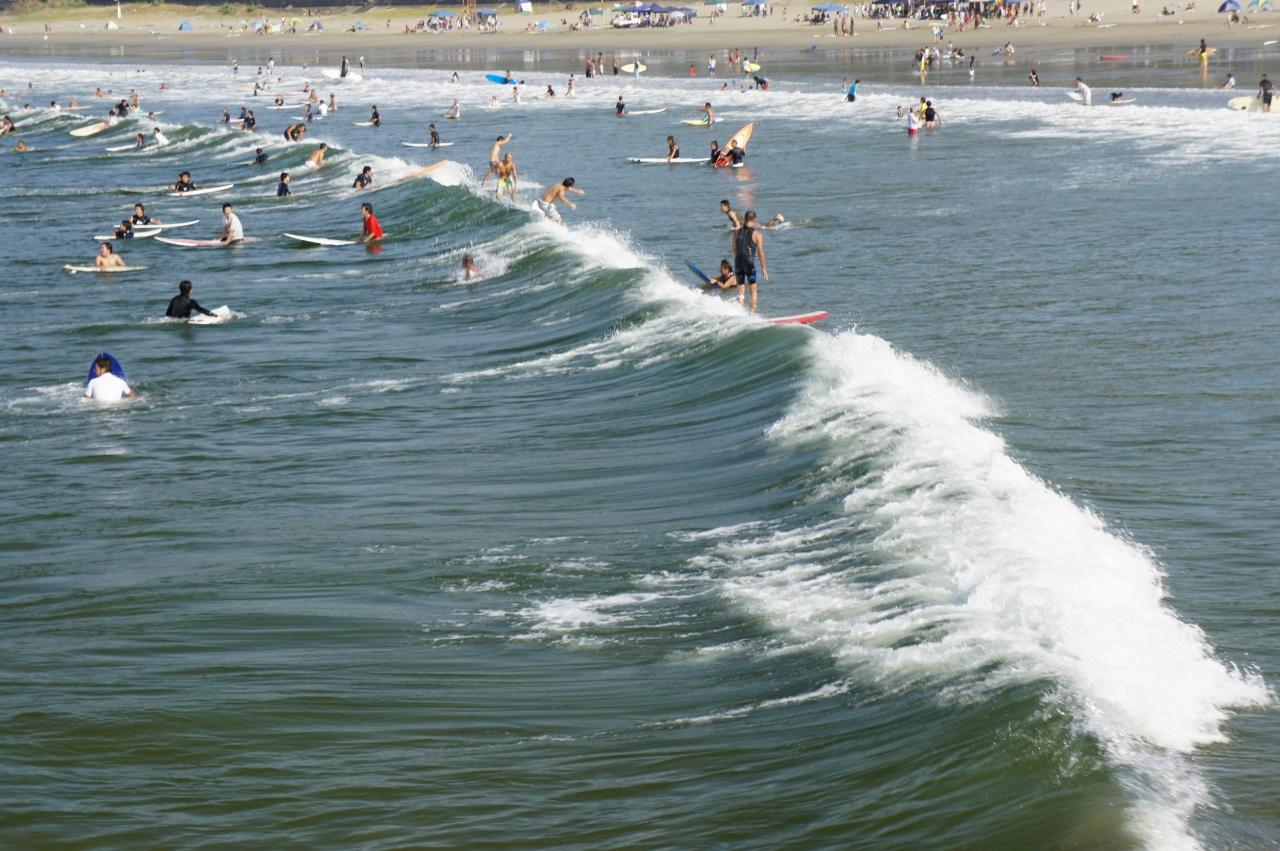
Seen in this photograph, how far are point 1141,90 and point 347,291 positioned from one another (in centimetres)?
4211

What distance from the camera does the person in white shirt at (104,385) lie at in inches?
808

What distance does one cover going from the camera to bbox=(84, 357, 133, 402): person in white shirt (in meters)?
20.5

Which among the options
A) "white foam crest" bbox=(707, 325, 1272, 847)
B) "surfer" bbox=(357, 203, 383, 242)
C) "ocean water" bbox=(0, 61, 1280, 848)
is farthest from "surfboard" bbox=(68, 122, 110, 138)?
"white foam crest" bbox=(707, 325, 1272, 847)

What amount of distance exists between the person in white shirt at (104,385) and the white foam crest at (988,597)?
9805 mm

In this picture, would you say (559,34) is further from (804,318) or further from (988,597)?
(988,597)

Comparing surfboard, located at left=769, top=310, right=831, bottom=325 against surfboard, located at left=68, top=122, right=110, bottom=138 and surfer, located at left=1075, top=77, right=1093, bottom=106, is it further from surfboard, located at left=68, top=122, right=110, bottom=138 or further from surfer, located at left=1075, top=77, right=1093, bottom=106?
surfboard, located at left=68, top=122, right=110, bottom=138

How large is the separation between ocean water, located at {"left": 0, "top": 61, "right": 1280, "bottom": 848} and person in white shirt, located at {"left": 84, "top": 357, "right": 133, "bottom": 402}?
7.9 inches

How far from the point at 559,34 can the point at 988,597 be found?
111 meters

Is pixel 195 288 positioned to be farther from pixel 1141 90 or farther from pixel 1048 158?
pixel 1141 90

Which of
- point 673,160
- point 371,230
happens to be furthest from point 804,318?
point 673,160

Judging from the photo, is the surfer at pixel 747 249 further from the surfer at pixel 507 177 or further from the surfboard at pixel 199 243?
the surfboard at pixel 199 243

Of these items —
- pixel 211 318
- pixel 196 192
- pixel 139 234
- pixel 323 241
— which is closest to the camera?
pixel 211 318

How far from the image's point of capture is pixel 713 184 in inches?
1662

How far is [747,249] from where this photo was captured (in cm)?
2425
